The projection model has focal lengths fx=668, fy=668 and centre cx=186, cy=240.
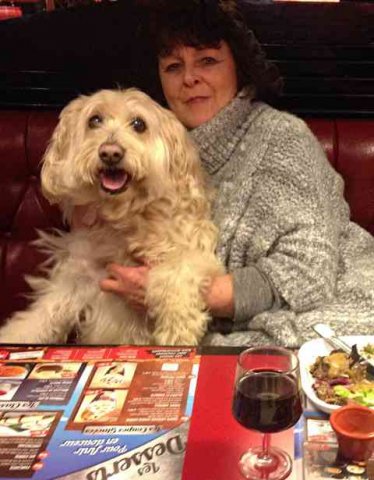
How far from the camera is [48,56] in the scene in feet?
8.68

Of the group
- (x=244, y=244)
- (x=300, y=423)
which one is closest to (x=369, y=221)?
(x=244, y=244)

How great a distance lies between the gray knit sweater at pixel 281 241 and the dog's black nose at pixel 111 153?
0.35 meters

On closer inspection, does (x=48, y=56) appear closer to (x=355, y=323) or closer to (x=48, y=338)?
(x=48, y=338)

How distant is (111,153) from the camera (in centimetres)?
177

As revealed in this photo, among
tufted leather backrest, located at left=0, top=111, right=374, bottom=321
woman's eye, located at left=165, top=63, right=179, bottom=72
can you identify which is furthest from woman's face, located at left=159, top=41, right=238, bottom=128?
tufted leather backrest, located at left=0, top=111, right=374, bottom=321

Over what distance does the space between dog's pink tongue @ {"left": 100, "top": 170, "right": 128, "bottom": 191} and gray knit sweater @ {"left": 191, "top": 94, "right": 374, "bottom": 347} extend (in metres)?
0.32

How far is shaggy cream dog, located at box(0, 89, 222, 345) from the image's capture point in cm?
184

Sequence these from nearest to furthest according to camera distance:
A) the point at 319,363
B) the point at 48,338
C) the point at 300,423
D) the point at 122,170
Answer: the point at 300,423 → the point at 319,363 → the point at 122,170 → the point at 48,338

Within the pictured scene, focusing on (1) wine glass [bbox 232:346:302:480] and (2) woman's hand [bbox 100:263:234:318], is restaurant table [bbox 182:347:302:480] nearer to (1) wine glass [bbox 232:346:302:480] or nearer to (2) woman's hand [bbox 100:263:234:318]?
(1) wine glass [bbox 232:346:302:480]

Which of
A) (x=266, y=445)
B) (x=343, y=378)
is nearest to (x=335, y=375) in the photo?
(x=343, y=378)

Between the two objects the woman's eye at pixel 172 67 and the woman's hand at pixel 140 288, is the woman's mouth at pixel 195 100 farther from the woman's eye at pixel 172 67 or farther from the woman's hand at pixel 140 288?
the woman's hand at pixel 140 288

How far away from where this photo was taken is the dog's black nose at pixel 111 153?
177 cm

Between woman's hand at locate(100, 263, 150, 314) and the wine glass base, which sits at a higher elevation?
woman's hand at locate(100, 263, 150, 314)

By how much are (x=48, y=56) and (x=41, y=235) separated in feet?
2.51
